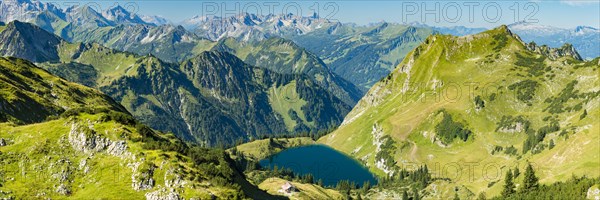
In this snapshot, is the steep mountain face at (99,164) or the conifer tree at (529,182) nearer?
the steep mountain face at (99,164)

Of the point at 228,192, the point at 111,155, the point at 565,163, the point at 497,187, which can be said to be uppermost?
the point at 111,155

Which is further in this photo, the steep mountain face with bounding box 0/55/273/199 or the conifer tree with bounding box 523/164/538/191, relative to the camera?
the conifer tree with bounding box 523/164/538/191

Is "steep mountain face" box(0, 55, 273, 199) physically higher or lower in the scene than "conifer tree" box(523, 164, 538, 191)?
higher

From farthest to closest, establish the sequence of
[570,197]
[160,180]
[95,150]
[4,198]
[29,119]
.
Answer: [29,119], [570,197], [95,150], [160,180], [4,198]

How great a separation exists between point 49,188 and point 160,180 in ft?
82.6

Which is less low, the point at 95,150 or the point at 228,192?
the point at 95,150

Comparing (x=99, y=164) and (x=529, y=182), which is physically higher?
(x=99, y=164)

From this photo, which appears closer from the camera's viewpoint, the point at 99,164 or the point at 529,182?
the point at 99,164

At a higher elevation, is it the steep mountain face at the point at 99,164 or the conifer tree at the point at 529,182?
the steep mountain face at the point at 99,164

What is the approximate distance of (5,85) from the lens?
182 metres

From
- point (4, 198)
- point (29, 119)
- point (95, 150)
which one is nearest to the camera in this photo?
point (4, 198)

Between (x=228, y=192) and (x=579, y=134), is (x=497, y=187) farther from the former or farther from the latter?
(x=228, y=192)

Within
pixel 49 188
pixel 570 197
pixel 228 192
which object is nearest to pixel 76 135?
pixel 49 188

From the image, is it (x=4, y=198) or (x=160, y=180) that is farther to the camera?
(x=160, y=180)
